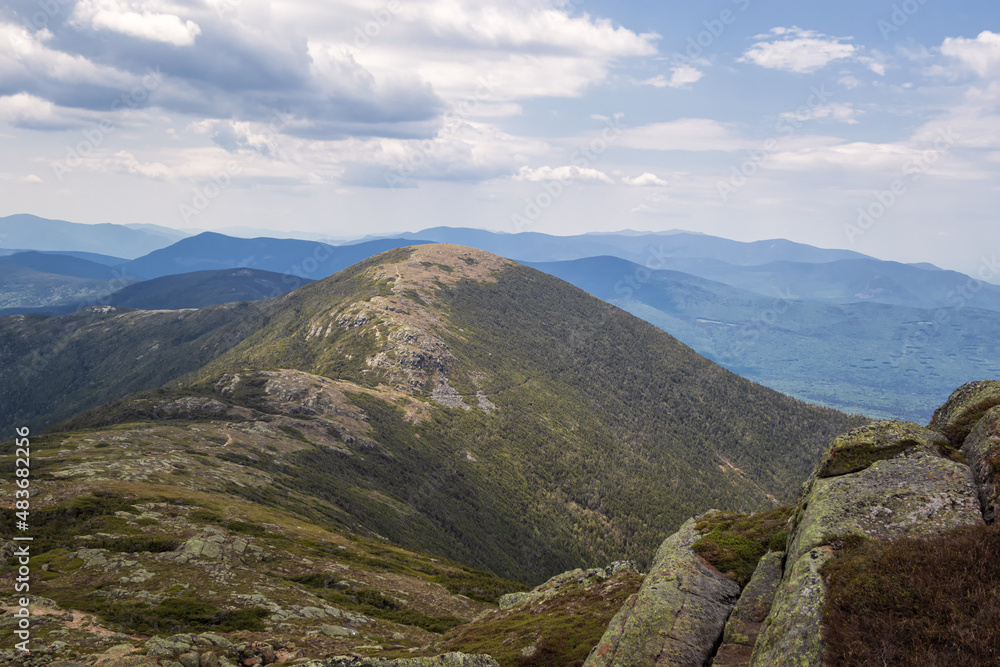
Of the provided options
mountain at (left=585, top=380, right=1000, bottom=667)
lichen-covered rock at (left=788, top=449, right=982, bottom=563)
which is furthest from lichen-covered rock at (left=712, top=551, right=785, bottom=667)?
lichen-covered rock at (left=788, top=449, right=982, bottom=563)

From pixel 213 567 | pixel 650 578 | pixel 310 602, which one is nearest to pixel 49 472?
pixel 213 567

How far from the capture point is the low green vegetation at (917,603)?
19.7 metres

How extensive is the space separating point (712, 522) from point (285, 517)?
9100 centimetres

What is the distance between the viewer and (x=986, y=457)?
28.6 m

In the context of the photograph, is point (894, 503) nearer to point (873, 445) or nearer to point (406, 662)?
point (873, 445)

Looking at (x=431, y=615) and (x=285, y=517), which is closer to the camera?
(x=431, y=615)

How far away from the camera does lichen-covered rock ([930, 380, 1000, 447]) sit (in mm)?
33625

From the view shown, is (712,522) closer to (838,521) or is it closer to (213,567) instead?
(838,521)

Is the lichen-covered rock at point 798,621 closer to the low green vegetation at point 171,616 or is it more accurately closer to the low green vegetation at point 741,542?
the low green vegetation at point 741,542

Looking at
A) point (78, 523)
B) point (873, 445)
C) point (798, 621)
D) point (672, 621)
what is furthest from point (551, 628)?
point (78, 523)

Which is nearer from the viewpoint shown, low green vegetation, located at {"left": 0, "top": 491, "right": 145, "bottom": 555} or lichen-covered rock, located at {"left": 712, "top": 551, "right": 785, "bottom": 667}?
lichen-covered rock, located at {"left": 712, "top": 551, "right": 785, "bottom": 667}

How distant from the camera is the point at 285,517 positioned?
353ft

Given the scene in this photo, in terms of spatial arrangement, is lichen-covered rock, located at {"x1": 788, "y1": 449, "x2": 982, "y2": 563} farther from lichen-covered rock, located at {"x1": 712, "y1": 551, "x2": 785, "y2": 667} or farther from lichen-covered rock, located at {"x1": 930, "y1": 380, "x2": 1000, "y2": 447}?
lichen-covered rock, located at {"x1": 930, "y1": 380, "x2": 1000, "y2": 447}

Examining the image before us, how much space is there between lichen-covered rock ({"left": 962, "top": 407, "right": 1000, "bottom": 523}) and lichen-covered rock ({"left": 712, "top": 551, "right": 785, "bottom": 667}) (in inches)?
435
